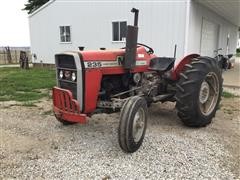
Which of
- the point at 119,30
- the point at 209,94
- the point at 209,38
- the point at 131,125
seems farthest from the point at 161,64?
the point at 209,38

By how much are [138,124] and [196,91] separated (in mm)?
1158

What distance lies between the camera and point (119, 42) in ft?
37.9

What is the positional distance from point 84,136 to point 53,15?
10.9m

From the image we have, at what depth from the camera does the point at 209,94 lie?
4.81 metres

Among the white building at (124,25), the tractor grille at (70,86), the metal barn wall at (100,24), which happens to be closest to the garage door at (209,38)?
the white building at (124,25)

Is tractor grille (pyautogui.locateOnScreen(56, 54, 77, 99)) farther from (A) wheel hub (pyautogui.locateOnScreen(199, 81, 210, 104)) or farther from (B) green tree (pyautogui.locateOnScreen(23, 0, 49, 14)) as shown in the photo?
(B) green tree (pyautogui.locateOnScreen(23, 0, 49, 14))

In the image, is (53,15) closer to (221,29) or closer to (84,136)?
(221,29)

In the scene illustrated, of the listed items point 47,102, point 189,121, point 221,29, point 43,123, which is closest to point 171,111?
point 189,121

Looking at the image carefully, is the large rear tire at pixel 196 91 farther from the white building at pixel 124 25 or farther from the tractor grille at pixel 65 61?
the white building at pixel 124 25

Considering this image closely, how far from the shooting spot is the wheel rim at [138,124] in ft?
11.7

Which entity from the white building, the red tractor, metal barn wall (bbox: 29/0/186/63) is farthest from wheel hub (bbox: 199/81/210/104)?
metal barn wall (bbox: 29/0/186/63)

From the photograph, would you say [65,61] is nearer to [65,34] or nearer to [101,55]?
[101,55]

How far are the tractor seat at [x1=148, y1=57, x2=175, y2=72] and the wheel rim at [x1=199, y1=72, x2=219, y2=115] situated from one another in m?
0.64

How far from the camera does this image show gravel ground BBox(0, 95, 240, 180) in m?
3.07
